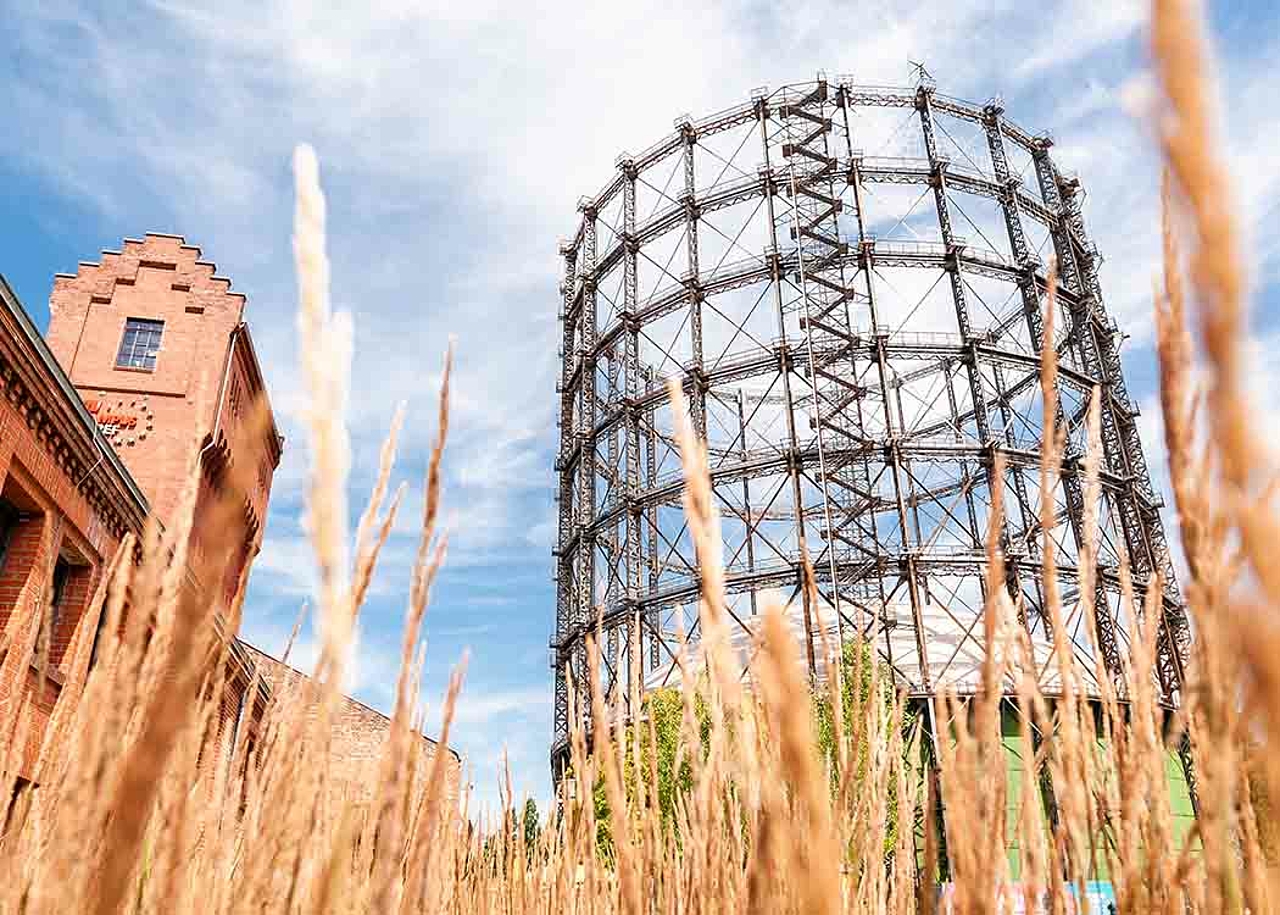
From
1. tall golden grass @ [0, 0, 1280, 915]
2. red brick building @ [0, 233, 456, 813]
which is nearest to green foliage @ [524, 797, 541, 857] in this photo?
tall golden grass @ [0, 0, 1280, 915]

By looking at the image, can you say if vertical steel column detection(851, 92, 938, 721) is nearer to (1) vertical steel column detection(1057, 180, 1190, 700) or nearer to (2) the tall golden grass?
(1) vertical steel column detection(1057, 180, 1190, 700)

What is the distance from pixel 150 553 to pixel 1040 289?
2217cm

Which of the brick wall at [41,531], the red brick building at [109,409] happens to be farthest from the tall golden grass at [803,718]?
the red brick building at [109,409]

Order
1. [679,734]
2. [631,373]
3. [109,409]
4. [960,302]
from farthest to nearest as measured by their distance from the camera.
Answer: [631,373], [960,302], [109,409], [679,734]

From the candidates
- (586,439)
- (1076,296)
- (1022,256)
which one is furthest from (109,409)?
(1076,296)

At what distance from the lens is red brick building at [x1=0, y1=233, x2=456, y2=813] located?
22.7 ft

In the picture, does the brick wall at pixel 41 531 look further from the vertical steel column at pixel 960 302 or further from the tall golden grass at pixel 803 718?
the vertical steel column at pixel 960 302

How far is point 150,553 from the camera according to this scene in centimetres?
59

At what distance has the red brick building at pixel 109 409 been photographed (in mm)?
6914

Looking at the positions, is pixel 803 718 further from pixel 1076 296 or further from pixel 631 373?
pixel 1076 296


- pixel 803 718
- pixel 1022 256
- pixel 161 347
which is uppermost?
pixel 1022 256

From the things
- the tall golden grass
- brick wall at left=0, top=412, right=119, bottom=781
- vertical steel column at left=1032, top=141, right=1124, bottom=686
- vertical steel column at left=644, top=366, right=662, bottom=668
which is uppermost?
vertical steel column at left=1032, top=141, right=1124, bottom=686

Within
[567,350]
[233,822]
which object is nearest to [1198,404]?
[233,822]

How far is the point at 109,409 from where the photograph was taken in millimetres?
14492
